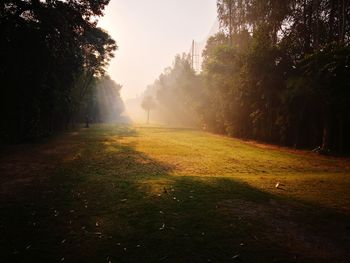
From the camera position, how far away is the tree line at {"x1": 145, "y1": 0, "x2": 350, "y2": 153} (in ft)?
58.0

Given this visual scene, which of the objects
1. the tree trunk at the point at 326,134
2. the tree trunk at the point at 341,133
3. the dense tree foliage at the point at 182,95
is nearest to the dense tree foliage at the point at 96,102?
the dense tree foliage at the point at 182,95

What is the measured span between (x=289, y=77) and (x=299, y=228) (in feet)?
61.3

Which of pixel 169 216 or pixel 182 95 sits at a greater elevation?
pixel 182 95

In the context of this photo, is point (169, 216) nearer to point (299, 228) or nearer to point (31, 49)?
point (299, 228)

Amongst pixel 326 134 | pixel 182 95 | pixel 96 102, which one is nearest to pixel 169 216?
pixel 326 134

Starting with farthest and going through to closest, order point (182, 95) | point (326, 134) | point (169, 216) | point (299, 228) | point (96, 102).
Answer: point (96, 102) < point (182, 95) < point (326, 134) < point (169, 216) < point (299, 228)

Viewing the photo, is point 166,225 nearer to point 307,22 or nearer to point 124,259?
point 124,259

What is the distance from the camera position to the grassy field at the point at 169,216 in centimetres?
452

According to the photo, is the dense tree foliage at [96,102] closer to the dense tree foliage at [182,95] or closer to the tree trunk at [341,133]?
the dense tree foliage at [182,95]

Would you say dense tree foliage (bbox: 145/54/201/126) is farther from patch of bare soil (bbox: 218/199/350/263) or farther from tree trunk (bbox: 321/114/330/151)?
patch of bare soil (bbox: 218/199/350/263)

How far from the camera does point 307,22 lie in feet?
87.5

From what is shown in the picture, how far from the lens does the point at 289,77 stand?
21797mm

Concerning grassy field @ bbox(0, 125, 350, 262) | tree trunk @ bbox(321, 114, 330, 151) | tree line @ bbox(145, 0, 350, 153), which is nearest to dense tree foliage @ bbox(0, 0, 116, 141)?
grassy field @ bbox(0, 125, 350, 262)

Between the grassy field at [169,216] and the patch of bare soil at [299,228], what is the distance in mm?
20
